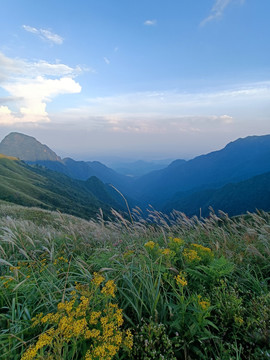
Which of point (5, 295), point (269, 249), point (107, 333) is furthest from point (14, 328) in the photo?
point (269, 249)

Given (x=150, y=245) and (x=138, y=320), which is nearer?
(x=138, y=320)

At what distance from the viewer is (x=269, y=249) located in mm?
3777

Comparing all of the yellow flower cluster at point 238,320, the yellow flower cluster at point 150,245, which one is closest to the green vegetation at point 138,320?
the yellow flower cluster at point 238,320

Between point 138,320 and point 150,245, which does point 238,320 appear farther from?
point 150,245

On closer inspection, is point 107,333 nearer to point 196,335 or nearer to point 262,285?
point 196,335

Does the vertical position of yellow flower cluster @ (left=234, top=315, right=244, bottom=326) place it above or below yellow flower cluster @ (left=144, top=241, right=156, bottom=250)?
below

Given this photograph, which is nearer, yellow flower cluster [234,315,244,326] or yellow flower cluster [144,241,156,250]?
yellow flower cluster [234,315,244,326]

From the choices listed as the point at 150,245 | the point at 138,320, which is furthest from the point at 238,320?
the point at 150,245

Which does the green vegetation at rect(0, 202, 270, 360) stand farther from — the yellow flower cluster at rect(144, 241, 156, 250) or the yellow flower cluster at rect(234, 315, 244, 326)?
the yellow flower cluster at rect(144, 241, 156, 250)

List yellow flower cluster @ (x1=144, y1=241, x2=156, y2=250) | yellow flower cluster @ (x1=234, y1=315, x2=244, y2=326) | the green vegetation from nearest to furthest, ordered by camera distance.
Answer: the green vegetation < yellow flower cluster @ (x1=234, y1=315, x2=244, y2=326) < yellow flower cluster @ (x1=144, y1=241, x2=156, y2=250)

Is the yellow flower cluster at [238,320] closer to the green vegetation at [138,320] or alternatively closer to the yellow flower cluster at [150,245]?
the green vegetation at [138,320]

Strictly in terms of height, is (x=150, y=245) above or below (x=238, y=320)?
above

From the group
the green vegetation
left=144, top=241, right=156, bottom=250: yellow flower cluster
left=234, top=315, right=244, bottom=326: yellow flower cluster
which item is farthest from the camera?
left=144, top=241, right=156, bottom=250: yellow flower cluster

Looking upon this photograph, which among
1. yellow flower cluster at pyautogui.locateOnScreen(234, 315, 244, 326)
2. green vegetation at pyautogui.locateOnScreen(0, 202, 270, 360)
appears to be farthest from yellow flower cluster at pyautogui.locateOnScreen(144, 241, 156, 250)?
yellow flower cluster at pyautogui.locateOnScreen(234, 315, 244, 326)
